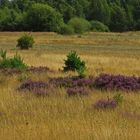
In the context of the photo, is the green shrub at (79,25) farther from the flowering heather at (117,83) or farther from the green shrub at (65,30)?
the flowering heather at (117,83)

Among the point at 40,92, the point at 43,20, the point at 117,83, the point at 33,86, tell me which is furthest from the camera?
the point at 43,20

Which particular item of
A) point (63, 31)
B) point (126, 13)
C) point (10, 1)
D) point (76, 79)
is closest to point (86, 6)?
point (126, 13)

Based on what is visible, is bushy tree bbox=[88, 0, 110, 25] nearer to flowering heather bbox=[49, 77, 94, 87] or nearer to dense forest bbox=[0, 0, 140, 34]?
dense forest bbox=[0, 0, 140, 34]

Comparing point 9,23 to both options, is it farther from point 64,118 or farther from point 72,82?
point 64,118

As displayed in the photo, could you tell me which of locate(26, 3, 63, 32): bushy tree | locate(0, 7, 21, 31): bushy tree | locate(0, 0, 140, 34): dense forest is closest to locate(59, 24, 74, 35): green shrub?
locate(0, 0, 140, 34): dense forest

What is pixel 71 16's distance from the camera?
16988 centimetres

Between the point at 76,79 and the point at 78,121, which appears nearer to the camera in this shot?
the point at 78,121

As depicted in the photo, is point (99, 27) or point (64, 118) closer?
point (64, 118)

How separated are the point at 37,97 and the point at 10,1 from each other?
179m

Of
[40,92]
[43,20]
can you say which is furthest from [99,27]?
[40,92]

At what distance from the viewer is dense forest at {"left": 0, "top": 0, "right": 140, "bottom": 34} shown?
142875 mm

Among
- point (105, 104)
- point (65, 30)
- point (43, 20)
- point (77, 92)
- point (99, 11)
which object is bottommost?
point (65, 30)

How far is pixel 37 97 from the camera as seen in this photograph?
14.3m

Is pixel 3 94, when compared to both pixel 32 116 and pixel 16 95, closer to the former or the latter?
pixel 16 95
